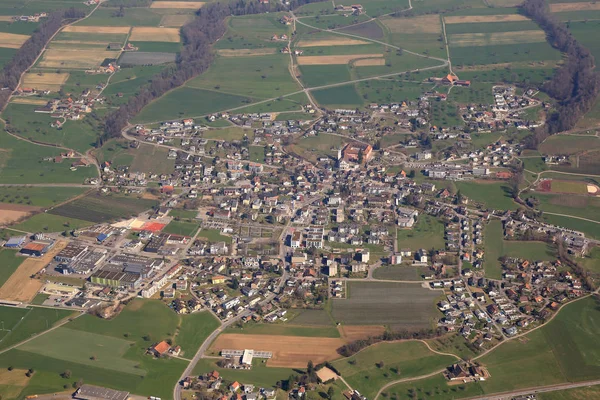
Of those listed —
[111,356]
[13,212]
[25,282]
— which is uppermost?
[13,212]

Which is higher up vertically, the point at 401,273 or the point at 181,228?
the point at 181,228

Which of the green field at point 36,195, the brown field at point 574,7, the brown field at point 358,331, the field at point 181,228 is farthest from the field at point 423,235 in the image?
the brown field at point 574,7

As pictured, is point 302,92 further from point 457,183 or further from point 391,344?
point 391,344

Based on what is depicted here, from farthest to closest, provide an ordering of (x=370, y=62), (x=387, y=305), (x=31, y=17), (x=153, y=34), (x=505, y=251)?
(x=31, y=17), (x=153, y=34), (x=370, y=62), (x=505, y=251), (x=387, y=305)

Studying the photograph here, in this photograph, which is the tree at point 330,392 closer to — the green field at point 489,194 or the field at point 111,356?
the field at point 111,356

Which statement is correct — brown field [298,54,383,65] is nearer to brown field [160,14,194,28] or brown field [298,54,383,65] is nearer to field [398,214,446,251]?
brown field [160,14,194,28]

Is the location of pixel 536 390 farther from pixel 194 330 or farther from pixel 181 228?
pixel 181 228

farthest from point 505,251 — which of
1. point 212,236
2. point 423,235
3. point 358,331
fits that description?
point 212,236

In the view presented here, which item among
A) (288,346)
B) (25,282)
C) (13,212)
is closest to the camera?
(288,346)
